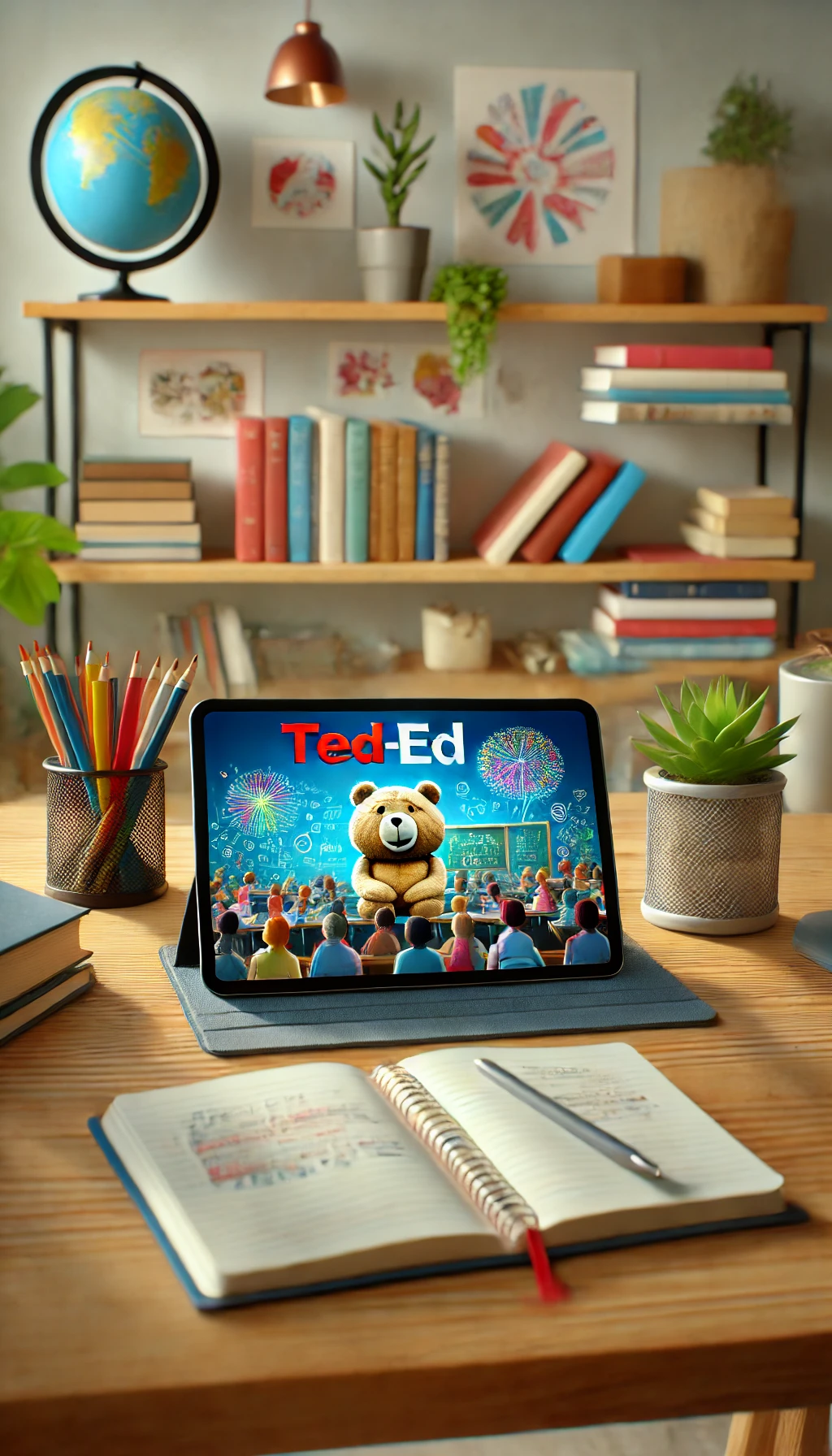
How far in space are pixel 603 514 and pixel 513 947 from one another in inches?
76.1

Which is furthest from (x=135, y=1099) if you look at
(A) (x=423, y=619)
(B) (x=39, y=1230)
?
(A) (x=423, y=619)

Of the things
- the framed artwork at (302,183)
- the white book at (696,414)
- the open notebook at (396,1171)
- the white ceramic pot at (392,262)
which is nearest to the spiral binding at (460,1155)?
the open notebook at (396,1171)

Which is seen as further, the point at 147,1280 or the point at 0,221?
the point at 0,221

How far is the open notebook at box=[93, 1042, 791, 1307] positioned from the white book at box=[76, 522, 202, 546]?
209cm

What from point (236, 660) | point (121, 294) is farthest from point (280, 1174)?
point (121, 294)

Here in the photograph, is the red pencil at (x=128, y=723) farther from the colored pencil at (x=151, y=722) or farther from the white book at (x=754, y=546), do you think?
the white book at (x=754, y=546)

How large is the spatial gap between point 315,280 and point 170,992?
2276mm

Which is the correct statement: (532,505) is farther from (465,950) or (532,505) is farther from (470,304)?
(465,950)

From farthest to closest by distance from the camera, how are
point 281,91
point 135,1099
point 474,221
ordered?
point 474,221
point 281,91
point 135,1099

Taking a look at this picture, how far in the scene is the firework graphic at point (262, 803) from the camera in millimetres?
895

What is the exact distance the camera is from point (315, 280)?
9.31ft

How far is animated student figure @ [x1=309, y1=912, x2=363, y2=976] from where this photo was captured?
866 mm

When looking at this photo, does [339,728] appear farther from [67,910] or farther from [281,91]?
[281,91]

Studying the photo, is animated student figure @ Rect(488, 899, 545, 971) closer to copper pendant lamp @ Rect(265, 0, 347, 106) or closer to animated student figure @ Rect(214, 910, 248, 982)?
animated student figure @ Rect(214, 910, 248, 982)
